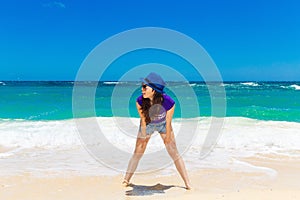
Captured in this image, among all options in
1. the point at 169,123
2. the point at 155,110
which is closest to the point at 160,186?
the point at 169,123

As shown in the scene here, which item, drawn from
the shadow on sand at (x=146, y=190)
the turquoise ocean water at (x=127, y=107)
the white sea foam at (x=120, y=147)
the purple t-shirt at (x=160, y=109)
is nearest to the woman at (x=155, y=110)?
the purple t-shirt at (x=160, y=109)

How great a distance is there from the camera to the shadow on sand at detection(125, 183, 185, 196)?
15.3 ft

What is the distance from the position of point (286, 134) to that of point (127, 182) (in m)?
6.74

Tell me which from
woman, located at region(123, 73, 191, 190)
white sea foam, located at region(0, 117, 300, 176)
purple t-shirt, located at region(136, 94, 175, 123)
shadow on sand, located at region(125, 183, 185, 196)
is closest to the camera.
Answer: woman, located at region(123, 73, 191, 190)

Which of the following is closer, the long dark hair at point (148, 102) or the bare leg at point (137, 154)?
the long dark hair at point (148, 102)

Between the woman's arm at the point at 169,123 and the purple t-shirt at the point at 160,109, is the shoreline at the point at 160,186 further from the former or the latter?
the purple t-shirt at the point at 160,109

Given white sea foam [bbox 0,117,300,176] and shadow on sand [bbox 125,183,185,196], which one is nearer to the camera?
shadow on sand [bbox 125,183,185,196]

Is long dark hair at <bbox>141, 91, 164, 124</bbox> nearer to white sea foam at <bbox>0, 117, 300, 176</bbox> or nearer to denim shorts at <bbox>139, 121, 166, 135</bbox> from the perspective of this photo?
denim shorts at <bbox>139, 121, 166, 135</bbox>

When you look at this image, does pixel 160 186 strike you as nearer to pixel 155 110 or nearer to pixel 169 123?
pixel 169 123

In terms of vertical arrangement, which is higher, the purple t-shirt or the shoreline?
the purple t-shirt

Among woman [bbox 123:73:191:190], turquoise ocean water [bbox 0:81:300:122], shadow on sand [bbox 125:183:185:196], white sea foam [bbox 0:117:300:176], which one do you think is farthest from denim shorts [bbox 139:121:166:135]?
turquoise ocean water [bbox 0:81:300:122]

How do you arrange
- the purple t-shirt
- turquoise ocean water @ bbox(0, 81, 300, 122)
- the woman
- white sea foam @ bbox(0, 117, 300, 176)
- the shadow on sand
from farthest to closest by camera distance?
turquoise ocean water @ bbox(0, 81, 300, 122)
white sea foam @ bbox(0, 117, 300, 176)
the shadow on sand
the purple t-shirt
the woman

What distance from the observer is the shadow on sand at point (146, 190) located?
4668 mm

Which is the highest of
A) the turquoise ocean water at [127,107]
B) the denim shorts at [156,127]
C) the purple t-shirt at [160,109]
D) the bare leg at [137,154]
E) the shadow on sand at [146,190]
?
the turquoise ocean water at [127,107]
